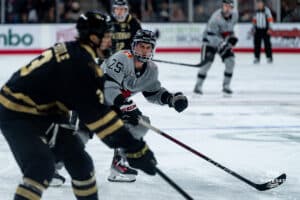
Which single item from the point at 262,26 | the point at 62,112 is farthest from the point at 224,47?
the point at 62,112

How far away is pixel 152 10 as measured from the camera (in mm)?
14500

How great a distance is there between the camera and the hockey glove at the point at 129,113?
148 inches

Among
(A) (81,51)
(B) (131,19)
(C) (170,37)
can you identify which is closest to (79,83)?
(A) (81,51)

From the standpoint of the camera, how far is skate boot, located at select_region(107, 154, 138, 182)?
4.40 meters

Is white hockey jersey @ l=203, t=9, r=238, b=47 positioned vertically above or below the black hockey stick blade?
above

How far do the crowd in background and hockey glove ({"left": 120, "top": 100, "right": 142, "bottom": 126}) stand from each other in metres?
10.3

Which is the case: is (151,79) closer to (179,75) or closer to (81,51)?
(81,51)

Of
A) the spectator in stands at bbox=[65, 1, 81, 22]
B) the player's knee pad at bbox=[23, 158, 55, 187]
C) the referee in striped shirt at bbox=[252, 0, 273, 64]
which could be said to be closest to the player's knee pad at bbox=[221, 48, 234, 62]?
the referee in striped shirt at bbox=[252, 0, 273, 64]

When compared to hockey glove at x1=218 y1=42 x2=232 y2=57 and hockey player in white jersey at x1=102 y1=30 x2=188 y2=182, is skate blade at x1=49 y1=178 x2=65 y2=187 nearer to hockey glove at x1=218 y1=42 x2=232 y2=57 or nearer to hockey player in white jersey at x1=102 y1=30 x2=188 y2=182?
hockey player in white jersey at x1=102 y1=30 x2=188 y2=182

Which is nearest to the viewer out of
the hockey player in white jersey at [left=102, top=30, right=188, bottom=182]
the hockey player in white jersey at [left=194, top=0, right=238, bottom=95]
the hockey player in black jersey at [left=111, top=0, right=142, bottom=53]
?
the hockey player in white jersey at [left=102, top=30, right=188, bottom=182]

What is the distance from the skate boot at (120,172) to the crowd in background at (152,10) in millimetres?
10043

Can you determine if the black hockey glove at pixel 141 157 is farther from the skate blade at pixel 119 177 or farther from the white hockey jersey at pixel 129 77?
the skate blade at pixel 119 177

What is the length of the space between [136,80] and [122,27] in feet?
8.92

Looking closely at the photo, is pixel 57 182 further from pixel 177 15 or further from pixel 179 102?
pixel 177 15
